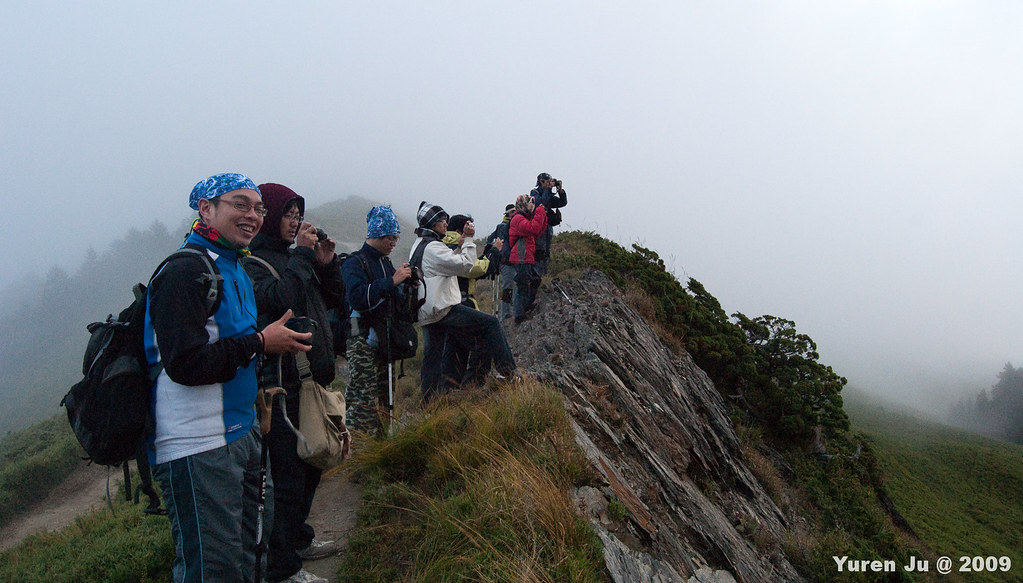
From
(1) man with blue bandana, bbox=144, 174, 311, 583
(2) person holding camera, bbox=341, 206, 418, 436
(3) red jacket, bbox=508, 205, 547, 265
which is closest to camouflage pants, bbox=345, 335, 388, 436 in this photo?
(2) person holding camera, bbox=341, 206, 418, 436

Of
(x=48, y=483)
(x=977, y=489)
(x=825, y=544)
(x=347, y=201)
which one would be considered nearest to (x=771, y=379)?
(x=825, y=544)

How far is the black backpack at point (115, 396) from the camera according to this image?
195 centimetres

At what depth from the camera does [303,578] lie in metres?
3.21

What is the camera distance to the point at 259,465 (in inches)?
102

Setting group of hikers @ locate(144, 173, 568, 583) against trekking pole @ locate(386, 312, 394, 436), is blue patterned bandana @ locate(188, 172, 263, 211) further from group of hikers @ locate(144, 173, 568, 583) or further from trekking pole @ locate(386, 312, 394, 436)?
trekking pole @ locate(386, 312, 394, 436)

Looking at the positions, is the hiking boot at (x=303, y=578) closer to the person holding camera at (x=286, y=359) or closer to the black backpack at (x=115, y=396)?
the person holding camera at (x=286, y=359)

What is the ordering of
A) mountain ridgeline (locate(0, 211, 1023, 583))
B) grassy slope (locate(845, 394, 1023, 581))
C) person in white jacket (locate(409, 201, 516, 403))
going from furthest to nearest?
1. grassy slope (locate(845, 394, 1023, 581))
2. person in white jacket (locate(409, 201, 516, 403))
3. mountain ridgeline (locate(0, 211, 1023, 583))

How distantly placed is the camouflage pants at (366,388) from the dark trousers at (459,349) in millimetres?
616

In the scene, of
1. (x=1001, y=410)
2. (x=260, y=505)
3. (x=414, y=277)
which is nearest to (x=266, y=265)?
(x=260, y=505)

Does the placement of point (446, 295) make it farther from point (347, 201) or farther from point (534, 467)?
point (347, 201)

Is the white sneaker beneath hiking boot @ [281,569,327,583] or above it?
beneath

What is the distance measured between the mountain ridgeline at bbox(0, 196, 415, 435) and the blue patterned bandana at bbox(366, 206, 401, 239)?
173ft

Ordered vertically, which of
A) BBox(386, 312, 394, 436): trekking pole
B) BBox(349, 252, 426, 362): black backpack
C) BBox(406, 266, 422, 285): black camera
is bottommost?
BBox(386, 312, 394, 436): trekking pole

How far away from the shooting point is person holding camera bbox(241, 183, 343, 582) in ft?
10.1
